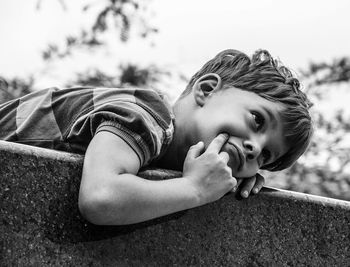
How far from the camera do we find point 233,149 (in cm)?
178

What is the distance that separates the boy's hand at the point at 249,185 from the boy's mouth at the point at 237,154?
0.15ft

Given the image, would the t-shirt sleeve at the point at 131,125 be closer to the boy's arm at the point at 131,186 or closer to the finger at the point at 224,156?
the boy's arm at the point at 131,186

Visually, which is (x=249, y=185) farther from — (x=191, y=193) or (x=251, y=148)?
(x=191, y=193)

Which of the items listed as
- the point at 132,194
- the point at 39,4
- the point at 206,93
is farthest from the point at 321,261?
the point at 39,4

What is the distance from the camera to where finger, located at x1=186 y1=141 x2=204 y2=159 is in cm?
171

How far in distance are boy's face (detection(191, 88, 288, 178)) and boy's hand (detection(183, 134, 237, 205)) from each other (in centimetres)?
7

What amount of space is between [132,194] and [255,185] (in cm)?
56

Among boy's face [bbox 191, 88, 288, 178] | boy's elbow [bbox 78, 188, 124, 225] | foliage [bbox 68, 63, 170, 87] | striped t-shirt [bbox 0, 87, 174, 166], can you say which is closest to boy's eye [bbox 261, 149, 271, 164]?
boy's face [bbox 191, 88, 288, 178]

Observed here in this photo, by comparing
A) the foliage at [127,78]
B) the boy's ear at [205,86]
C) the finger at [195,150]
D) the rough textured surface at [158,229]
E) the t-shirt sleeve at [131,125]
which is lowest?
the foliage at [127,78]

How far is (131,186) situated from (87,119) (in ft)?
1.02

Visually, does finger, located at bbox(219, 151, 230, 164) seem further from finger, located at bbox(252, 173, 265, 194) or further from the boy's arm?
finger, located at bbox(252, 173, 265, 194)

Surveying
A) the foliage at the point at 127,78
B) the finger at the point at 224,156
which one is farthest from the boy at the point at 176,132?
the foliage at the point at 127,78

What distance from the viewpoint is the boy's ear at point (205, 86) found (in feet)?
6.49

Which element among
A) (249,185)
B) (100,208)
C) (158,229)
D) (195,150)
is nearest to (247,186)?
(249,185)
